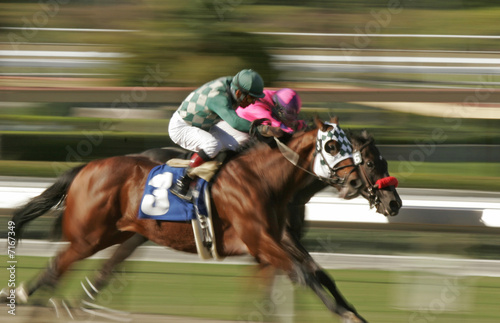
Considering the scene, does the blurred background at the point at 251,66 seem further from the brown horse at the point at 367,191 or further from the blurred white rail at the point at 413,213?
the brown horse at the point at 367,191

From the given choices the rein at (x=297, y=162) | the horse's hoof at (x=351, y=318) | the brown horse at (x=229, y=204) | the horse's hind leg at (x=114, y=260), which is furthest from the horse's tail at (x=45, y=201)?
the horse's hoof at (x=351, y=318)

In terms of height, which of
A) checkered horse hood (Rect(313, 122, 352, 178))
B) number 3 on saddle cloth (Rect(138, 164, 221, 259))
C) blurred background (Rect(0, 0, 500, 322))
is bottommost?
number 3 on saddle cloth (Rect(138, 164, 221, 259))

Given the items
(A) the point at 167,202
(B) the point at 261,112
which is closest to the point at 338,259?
(B) the point at 261,112

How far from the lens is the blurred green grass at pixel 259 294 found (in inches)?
188

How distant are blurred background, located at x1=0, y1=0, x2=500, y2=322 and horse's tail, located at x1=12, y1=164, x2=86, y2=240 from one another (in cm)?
414

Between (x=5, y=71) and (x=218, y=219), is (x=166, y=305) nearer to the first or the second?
(x=218, y=219)

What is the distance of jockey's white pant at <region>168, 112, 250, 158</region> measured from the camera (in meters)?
4.56

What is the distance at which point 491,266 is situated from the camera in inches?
241

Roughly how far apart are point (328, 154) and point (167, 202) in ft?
3.18

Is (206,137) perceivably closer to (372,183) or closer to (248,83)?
(248,83)

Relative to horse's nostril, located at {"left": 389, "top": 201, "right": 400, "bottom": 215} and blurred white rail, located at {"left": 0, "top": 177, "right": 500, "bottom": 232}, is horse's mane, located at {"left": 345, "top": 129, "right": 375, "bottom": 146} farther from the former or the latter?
blurred white rail, located at {"left": 0, "top": 177, "right": 500, "bottom": 232}

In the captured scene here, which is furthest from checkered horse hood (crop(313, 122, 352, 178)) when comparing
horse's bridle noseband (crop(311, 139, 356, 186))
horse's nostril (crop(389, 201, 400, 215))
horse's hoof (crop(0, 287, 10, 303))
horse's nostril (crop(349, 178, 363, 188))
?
horse's hoof (crop(0, 287, 10, 303))

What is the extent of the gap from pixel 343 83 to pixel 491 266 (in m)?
6.53

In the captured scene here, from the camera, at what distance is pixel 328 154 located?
4324 mm
